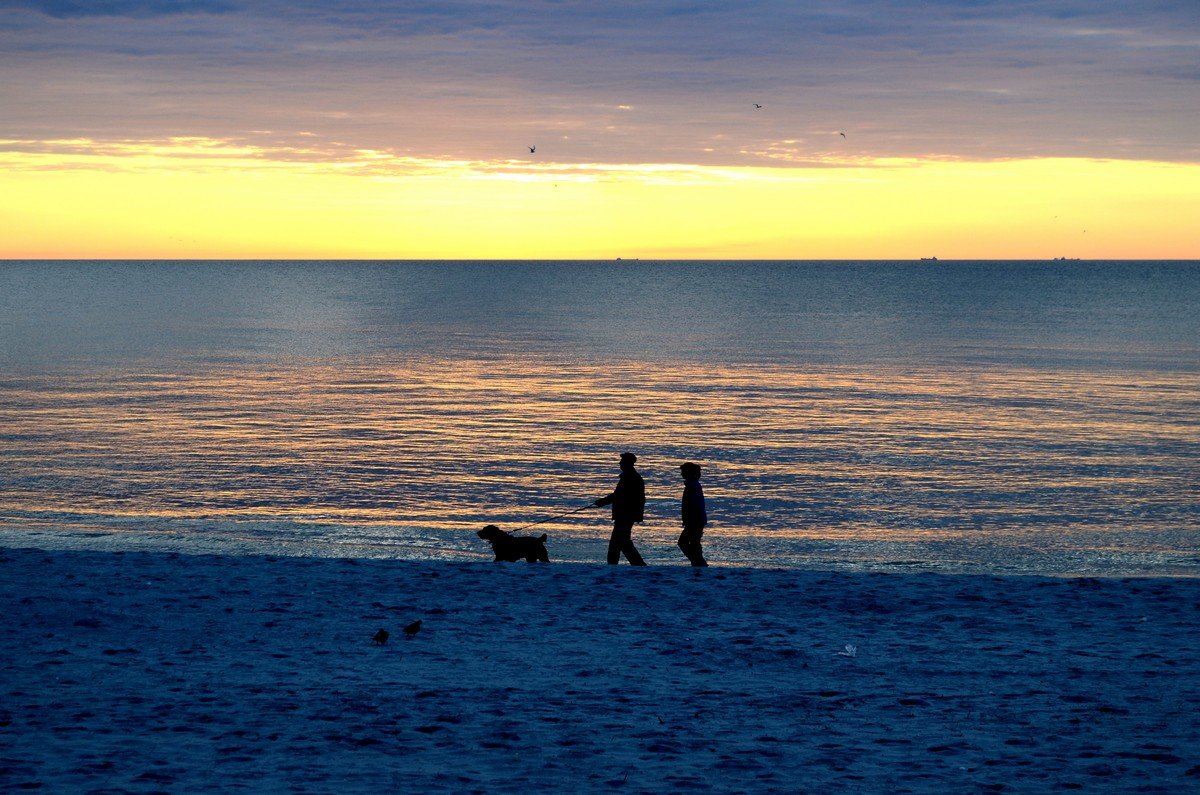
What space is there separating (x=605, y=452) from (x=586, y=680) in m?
18.9

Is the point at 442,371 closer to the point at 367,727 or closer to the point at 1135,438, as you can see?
the point at 1135,438

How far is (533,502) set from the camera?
76.1 ft

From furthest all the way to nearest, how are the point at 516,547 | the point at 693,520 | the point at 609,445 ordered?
the point at 609,445, the point at 516,547, the point at 693,520

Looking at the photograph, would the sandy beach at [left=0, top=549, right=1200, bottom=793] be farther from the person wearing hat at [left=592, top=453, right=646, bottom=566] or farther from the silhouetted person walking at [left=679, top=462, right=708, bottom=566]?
the person wearing hat at [left=592, top=453, right=646, bottom=566]

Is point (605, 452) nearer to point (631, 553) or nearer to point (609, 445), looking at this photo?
point (609, 445)

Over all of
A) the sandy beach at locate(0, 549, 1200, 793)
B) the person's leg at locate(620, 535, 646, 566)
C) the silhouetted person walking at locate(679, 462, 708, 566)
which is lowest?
the sandy beach at locate(0, 549, 1200, 793)

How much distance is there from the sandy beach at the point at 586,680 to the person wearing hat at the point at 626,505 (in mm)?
953

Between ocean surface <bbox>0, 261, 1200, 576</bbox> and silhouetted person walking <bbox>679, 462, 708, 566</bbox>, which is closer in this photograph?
silhouetted person walking <bbox>679, 462, 708, 566</bbox>

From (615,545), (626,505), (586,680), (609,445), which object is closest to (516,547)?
(615,545)

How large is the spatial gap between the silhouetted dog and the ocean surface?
206cm

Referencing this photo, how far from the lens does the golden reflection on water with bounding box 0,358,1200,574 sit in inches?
867

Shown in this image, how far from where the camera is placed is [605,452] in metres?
29.2

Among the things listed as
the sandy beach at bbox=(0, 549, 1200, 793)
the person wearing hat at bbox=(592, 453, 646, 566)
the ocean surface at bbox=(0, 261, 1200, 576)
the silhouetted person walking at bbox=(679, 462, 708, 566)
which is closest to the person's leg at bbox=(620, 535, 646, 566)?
the person wearing hat at bbox=(592, 453, 646, 566)

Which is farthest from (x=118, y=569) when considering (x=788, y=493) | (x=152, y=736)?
(x=788, y=493)
